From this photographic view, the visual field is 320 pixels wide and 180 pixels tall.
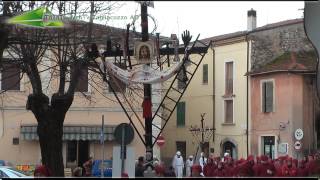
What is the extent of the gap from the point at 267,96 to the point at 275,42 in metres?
3.63

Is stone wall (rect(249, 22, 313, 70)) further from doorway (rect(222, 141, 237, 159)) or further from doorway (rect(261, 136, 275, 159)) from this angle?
doorway (rect(222, 141, 237, 159))

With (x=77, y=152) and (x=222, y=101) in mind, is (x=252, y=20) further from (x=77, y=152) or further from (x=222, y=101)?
(x=77, y=152)

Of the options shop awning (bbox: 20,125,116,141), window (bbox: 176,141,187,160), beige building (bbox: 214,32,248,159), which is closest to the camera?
shop awning (bbox: 20,125,116,141)

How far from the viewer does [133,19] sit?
840 inches

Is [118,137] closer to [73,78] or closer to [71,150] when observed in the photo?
[73,78]

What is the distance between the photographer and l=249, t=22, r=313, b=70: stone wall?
4462 centimetres

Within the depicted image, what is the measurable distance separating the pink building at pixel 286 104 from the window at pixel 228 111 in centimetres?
282

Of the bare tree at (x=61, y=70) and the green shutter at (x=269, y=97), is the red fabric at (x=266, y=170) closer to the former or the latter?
the bare tree at (x=61, y=70)

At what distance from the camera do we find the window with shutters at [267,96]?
146 feet

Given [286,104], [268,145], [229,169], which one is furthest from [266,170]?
[268,145]

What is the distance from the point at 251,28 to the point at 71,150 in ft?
54.8

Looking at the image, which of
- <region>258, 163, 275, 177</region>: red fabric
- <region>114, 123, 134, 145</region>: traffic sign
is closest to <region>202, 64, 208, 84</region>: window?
<region>258, 163, 275, 177</region>: red fabric

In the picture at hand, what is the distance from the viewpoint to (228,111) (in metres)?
48.2

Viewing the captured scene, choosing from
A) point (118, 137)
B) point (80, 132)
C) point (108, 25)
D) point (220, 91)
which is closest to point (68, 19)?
point (118, 137)
